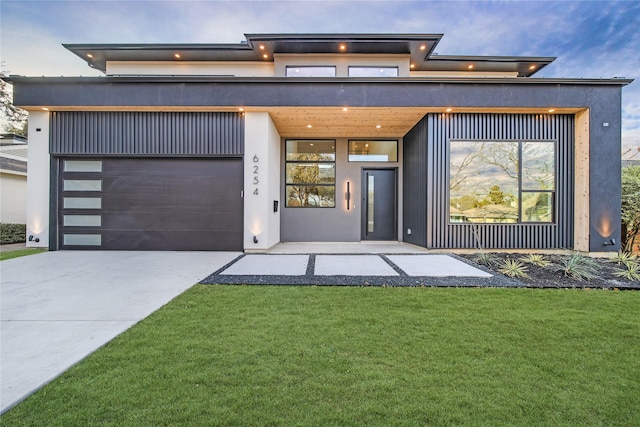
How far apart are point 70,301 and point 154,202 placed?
361cm

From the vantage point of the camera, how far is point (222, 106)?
225 inches

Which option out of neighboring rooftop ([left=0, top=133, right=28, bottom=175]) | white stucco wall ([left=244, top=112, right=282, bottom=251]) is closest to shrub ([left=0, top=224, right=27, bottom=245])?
neighboring rooftop ([left=0, top=133, right=28, bottom=175])

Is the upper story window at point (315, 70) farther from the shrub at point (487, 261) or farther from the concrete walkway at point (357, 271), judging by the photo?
the shrub at point (487, 261)

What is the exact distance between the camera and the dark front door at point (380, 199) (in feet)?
25.6

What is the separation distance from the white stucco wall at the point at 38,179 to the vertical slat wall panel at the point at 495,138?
883 cm

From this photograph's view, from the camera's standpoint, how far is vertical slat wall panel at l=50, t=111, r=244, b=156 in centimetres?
595

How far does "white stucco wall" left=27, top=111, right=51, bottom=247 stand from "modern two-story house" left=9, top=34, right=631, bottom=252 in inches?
1.1

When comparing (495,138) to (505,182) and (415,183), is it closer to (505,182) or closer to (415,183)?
(505,182)

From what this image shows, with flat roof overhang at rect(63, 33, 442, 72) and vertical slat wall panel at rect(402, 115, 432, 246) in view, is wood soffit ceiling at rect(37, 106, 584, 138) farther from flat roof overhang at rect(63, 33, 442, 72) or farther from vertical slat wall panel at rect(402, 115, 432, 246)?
flat roof overhang at rect(63, 33, 442, 72)

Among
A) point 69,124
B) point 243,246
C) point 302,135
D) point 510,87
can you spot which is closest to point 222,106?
point 302,135

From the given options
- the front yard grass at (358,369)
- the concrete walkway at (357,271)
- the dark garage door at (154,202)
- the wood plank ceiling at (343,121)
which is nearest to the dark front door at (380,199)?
the wood plank ceiling at (343,121)

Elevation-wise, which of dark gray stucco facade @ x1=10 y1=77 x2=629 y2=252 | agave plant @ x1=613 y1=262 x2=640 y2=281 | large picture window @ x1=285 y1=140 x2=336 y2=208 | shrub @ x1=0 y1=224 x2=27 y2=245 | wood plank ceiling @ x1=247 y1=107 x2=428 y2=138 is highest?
dark gray stucco facade @ x1=10 y1=77 x2=629 y2=252

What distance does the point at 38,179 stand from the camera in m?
5.95

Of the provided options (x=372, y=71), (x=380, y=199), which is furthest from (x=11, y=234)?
(x=372, y=71)
